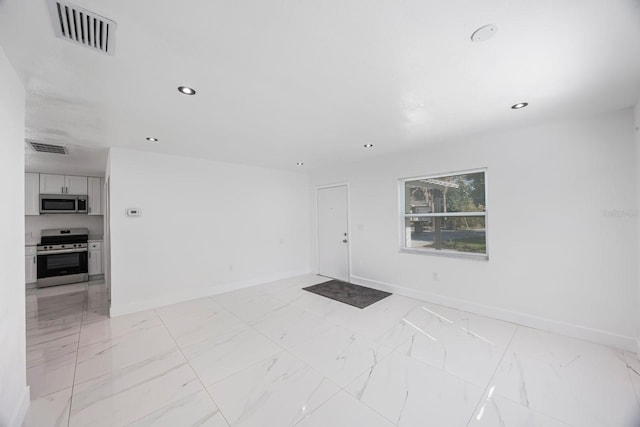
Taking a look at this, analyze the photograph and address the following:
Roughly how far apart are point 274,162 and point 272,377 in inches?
139

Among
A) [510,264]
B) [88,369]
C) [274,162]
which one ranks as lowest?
[88,369]

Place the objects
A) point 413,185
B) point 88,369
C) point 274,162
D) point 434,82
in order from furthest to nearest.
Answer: point 274,162 < point 413,185 < point 88,369 < point 434,82

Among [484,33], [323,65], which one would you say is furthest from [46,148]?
[484,33]

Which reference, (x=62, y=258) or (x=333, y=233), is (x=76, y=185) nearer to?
(x=62, y=258)

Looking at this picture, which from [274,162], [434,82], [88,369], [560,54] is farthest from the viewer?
[274,162]

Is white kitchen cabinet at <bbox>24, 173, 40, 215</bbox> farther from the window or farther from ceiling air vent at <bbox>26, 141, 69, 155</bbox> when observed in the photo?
the window

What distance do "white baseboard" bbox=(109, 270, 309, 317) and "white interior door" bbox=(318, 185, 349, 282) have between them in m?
1.02

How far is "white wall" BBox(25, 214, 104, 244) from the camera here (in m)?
5.45

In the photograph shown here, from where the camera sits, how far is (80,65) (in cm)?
169

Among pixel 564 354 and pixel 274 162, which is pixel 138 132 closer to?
pixel 274 162

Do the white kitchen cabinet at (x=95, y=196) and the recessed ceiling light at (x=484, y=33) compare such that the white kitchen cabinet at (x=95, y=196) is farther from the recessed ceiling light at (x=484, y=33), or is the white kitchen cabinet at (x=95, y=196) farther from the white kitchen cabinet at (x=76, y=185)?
the recessed ceiling light at (x=484, y=33)

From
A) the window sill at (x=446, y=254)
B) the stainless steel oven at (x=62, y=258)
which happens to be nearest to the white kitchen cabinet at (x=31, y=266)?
the stainless steel oven at (x=62, y=258)

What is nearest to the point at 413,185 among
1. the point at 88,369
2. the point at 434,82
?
the point at 434,82

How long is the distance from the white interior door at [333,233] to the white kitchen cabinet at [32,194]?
5706mm
